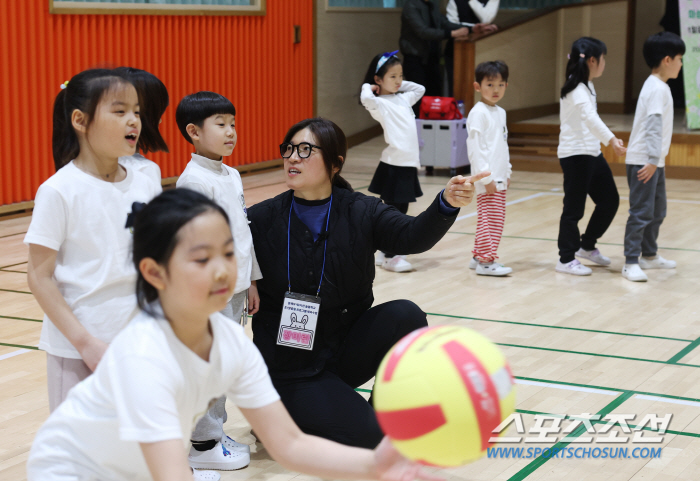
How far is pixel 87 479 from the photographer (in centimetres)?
175

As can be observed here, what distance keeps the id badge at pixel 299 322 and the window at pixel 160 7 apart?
5882 mm

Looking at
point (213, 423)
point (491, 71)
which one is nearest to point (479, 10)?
point (491, 71)

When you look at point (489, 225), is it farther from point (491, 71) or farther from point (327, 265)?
point (327, 265)

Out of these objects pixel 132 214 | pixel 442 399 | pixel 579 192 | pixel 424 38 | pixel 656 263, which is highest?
pixel 424 38

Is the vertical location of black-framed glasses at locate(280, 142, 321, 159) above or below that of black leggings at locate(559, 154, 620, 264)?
above

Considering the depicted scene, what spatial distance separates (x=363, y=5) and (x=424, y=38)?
1.82 m

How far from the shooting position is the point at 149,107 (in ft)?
9.55

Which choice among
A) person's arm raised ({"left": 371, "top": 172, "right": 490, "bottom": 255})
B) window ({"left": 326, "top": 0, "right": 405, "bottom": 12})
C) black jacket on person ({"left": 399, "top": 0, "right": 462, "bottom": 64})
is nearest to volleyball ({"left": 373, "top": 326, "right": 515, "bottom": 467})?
person's arm raised ({"left": 371, "top": 172, "right": 490, "bottom": 255})

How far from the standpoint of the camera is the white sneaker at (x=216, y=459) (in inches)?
122

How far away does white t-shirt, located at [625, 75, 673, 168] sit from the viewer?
18.2 feet

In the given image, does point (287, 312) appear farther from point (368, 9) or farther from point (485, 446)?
point (368, 9)

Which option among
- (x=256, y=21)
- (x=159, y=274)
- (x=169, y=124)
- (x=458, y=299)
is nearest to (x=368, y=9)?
(x=256, y=21)

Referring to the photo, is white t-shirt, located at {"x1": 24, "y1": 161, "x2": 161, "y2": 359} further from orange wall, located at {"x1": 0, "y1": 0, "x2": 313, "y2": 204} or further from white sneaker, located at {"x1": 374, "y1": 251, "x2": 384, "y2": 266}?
orange wall, located at {"x1": 0, "y1": 0, "x2": 313, "y2": 204}

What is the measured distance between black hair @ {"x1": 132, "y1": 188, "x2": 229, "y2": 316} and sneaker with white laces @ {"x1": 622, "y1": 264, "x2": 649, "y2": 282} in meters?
4.54
